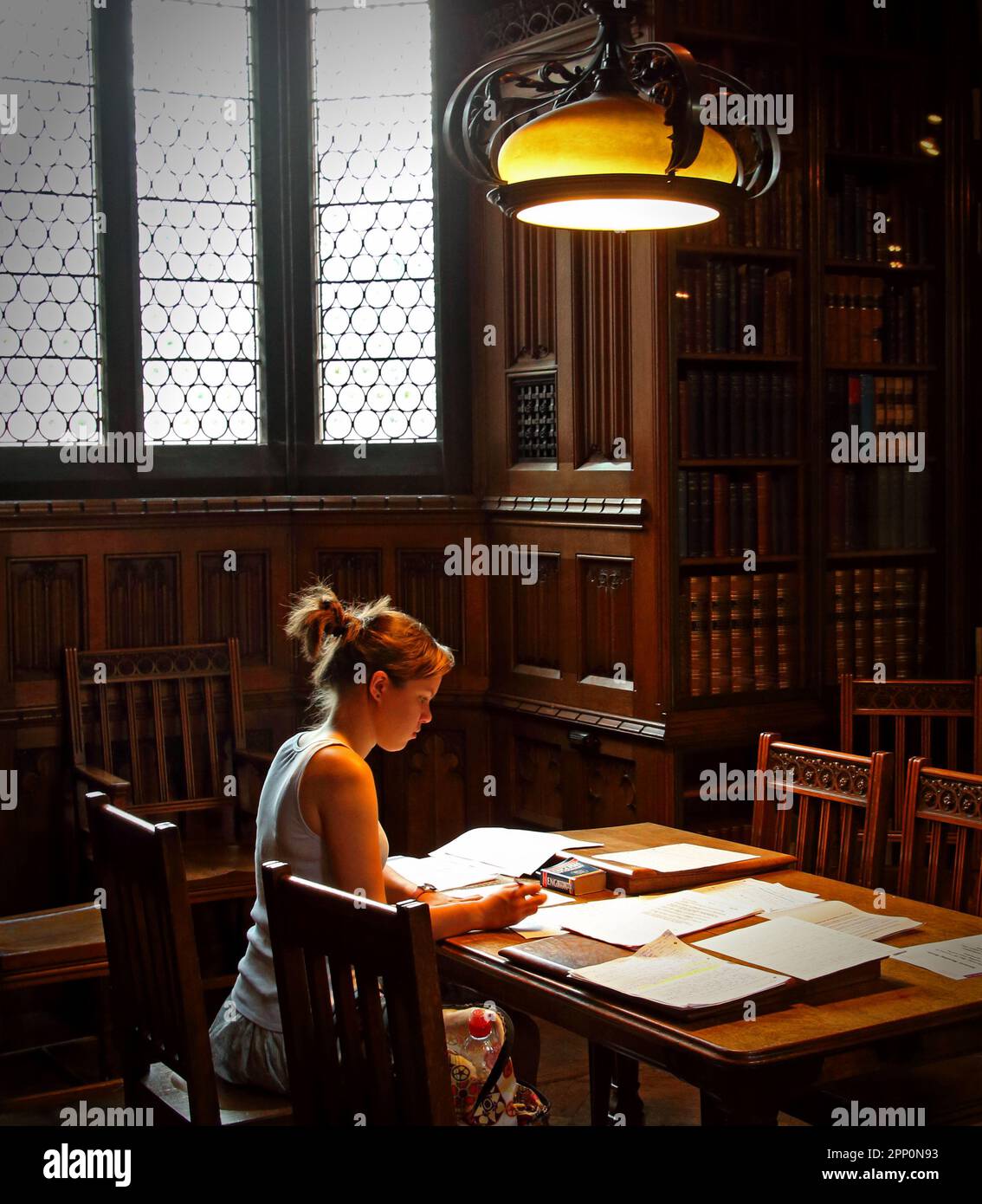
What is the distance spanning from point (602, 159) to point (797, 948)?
128cm

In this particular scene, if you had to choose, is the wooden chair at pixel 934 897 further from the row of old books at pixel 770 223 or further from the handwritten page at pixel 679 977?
the row of old books at pixel 770 223

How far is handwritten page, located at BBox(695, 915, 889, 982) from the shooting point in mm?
2279

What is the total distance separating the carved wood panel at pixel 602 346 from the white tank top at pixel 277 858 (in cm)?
211

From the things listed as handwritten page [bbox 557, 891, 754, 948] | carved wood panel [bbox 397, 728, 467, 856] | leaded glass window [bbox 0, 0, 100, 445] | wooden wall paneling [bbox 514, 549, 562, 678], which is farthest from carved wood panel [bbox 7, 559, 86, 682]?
handwritten page [bbox 557, 891, 754, 948]

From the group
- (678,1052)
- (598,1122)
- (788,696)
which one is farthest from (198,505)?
(678,1052)

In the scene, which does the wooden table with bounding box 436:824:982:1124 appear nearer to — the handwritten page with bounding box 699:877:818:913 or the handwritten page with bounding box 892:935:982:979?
the handwritten page with bounding box 892:935:982:979

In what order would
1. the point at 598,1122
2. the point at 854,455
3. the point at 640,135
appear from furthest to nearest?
the point at 854,455
the point at 598,1122
the point at 640,135

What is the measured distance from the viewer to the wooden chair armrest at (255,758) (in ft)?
14.8

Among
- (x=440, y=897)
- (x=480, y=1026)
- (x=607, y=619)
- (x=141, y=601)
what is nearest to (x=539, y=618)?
(x=607, y=619)

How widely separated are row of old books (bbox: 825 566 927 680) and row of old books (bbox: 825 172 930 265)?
1011mm

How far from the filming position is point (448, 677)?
5.04m

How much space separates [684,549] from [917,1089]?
2.10 meters

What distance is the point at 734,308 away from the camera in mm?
4520

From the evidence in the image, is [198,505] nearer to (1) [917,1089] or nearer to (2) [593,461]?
(2) [593,461]
